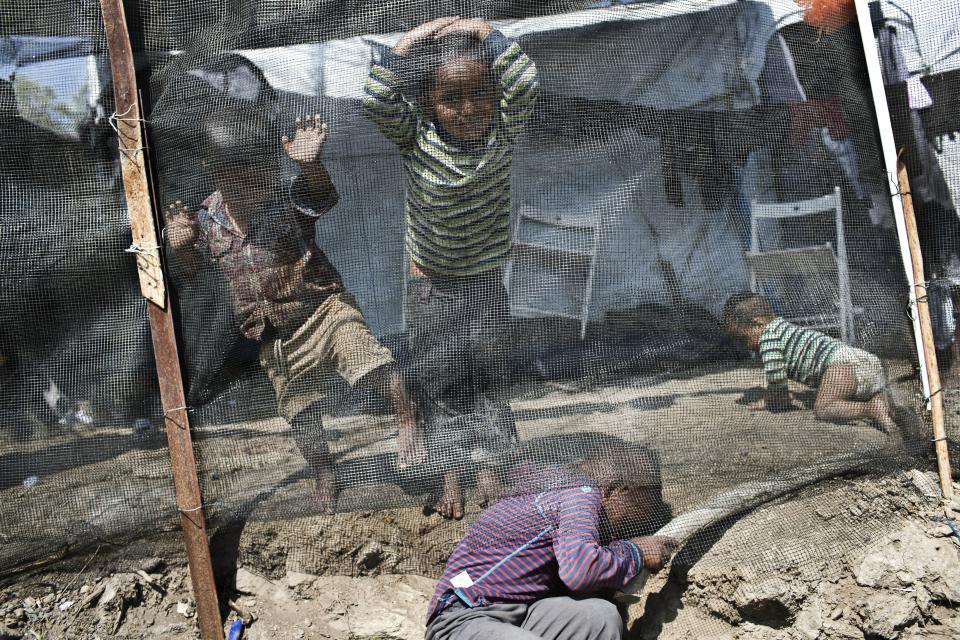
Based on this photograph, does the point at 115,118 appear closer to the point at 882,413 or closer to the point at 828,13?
the point at 828,13

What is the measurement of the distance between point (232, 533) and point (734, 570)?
75.5 inches

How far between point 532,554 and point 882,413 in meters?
1.53

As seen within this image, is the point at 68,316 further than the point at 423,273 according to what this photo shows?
Yes

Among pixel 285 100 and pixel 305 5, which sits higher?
pixel 305 5

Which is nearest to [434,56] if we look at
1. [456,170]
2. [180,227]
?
[456,170]

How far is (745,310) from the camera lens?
2.97 metres

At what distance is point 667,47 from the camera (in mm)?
2986

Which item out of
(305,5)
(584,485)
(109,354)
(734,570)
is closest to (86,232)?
(109,354)

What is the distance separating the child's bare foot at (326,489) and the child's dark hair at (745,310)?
1.62 m

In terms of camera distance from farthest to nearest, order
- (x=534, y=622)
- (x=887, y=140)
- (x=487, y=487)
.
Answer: (x=887, y=140) → (x=487, y=487) → (x=534, y=622)

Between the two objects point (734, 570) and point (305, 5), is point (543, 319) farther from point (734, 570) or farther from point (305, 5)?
point (305, 5)

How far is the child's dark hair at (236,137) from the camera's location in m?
2.97

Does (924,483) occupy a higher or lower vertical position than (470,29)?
lower

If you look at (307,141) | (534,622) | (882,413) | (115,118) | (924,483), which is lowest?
(534,622)
